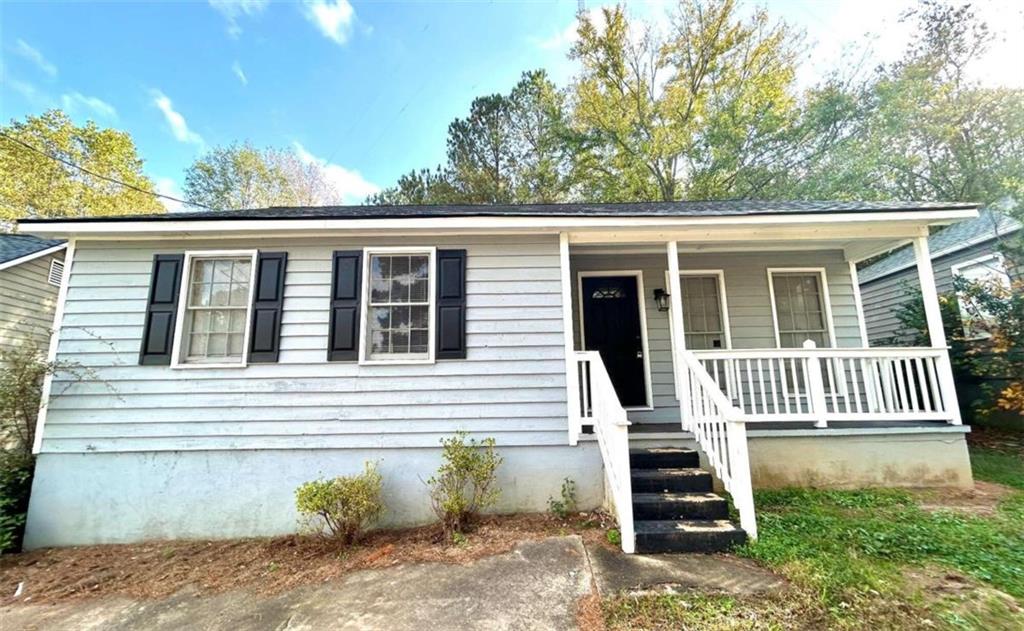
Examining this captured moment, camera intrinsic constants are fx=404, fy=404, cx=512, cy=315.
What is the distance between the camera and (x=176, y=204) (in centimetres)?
1773

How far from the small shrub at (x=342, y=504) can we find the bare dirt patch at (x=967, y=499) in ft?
18.2

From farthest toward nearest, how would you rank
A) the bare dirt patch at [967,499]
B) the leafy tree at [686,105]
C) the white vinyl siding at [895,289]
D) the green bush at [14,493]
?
the leafy tree at [686,105], the white vinyl siding at [895,289], the green bush at [14,493], the bare dirt patch at [967,499]

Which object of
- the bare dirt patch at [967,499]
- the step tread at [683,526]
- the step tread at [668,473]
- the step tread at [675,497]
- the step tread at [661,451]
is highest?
the step tread at [661,451]

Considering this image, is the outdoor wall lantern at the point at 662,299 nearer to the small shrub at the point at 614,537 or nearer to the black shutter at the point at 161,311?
the small shrub at the point at 614,537

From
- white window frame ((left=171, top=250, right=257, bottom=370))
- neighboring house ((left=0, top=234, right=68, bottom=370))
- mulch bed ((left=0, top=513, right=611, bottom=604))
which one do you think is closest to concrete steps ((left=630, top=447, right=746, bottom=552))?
mulch bed ((left=0, top=513, right=611, bottom=604))

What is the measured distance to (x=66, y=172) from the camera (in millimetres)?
15617

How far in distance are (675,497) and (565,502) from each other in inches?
45.5

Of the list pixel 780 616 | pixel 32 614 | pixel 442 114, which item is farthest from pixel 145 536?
pixel 442 114

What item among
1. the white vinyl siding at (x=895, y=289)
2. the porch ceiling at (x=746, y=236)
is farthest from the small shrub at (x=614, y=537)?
the white vinyl siding at (x=895, y=289)

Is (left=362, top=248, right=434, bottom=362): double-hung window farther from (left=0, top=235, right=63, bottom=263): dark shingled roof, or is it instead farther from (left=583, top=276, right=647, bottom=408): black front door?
(left=0, top=235, right=63, bottom=263): dark shingled roof

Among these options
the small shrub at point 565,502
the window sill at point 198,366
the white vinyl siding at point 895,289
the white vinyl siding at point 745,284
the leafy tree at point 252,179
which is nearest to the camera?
the small shrub at point 565,502

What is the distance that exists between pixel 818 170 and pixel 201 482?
1676 cm

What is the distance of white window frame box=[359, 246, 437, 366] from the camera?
15.0 feet

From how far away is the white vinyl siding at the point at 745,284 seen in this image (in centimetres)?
593
